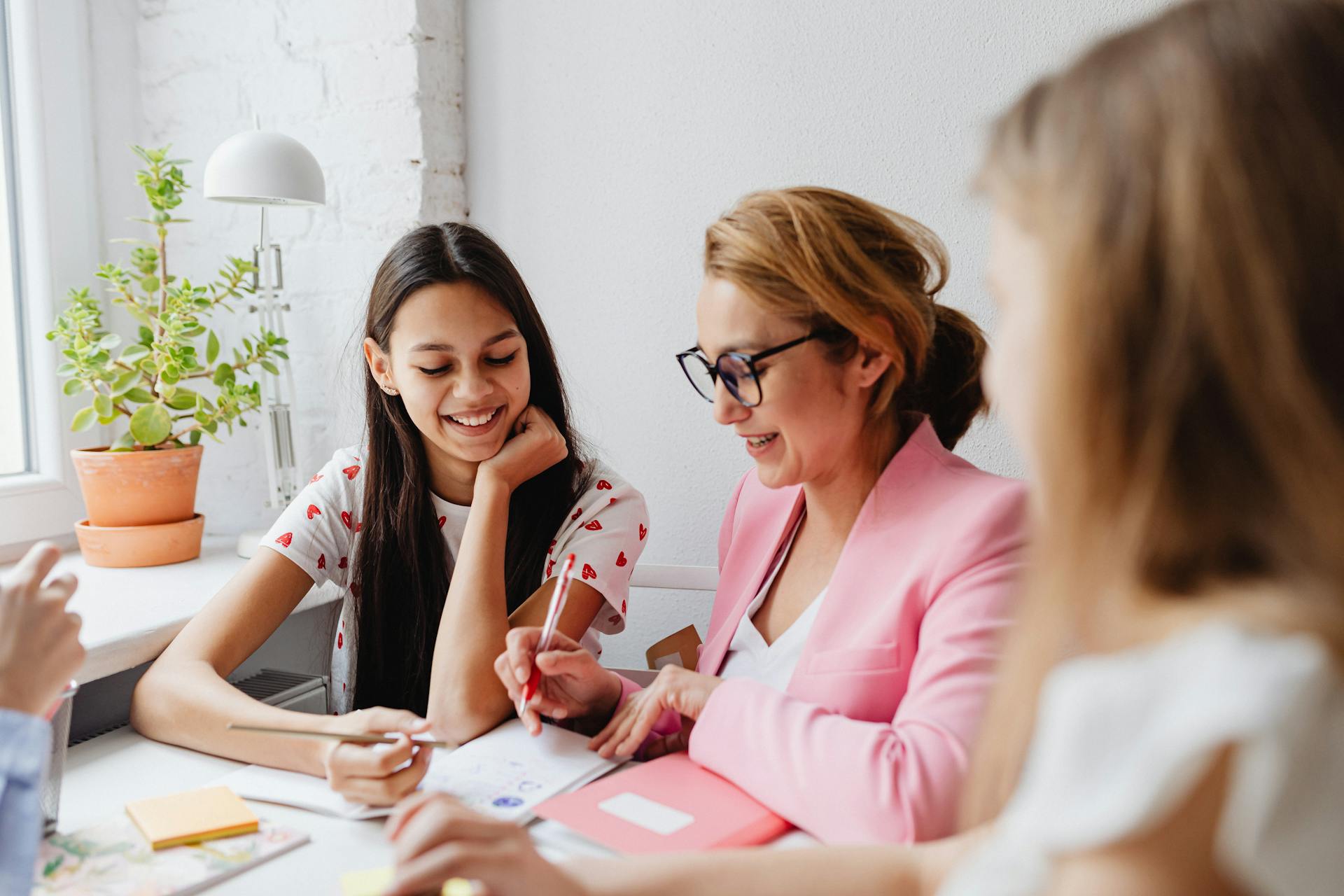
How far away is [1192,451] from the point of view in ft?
1.62

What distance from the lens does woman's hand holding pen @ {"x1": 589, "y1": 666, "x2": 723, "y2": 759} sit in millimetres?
1155

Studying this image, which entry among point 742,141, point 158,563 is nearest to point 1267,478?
point 742,141

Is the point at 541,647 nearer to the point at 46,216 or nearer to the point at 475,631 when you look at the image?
the point at 475,631

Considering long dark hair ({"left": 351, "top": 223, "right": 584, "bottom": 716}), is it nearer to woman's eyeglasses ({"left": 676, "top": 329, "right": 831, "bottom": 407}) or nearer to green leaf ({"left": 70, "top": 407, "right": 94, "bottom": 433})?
woman's eyeglasses ({"left": 676, "top": 329, "right": 831, "bottom": 407})

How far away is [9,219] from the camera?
206 cm

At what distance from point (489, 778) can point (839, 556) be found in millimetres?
511

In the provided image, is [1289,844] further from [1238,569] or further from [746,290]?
[746,290]

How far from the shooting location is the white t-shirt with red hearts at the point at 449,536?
5.01 ft

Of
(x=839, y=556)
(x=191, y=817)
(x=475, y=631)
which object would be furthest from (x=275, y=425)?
(x=839, y=556)

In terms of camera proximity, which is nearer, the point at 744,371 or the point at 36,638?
the point at 36,638

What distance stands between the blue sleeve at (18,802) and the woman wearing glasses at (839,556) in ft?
1.70

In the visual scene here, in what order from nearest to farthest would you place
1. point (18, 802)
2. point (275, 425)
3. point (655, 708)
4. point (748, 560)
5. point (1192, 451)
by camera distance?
point (1192, 451) → point (18, 802) → point (655, 708) → point (748, 560) → point (275, 425)

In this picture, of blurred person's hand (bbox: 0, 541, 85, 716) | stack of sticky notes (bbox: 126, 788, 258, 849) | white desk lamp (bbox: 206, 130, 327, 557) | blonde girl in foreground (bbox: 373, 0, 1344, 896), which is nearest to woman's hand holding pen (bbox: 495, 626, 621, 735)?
stack of sticky notes (bbox: 126, 788, 258, 849)

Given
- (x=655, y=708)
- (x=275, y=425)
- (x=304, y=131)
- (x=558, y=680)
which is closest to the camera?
(x=655, y=708)
